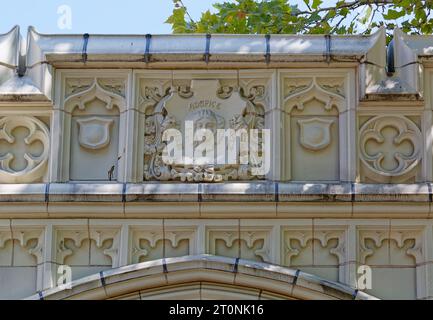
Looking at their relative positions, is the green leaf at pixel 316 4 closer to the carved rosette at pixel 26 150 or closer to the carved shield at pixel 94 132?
the carved shield at pixel 94 132

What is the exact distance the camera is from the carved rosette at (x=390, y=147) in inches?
492

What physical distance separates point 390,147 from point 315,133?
0.72 metres

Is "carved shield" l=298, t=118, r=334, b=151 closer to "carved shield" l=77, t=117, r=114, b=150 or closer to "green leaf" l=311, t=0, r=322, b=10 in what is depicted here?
"carved shield" l=77, t=117, r=114, b=150

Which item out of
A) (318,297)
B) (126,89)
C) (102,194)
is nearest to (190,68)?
(126,89)

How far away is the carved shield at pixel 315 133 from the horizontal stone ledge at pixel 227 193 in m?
0.45

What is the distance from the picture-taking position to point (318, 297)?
39.2 ft

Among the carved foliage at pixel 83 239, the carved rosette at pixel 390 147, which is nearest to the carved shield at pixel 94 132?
the carved foliage at pixel 83 239

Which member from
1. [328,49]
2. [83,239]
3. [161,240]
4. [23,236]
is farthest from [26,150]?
[328,49]

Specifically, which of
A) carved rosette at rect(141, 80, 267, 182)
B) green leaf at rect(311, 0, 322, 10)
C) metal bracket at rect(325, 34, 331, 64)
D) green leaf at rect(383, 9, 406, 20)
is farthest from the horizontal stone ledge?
green leaf at rect(311, 0, 322, 10)

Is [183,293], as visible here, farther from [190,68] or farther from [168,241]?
[190,68]

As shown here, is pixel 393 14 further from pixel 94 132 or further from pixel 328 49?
pixel 94 132

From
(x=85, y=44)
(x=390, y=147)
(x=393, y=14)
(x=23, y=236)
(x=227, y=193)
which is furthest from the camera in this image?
(x=393, y=14)

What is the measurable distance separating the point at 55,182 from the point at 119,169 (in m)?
0.61

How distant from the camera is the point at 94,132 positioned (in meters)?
12.7
